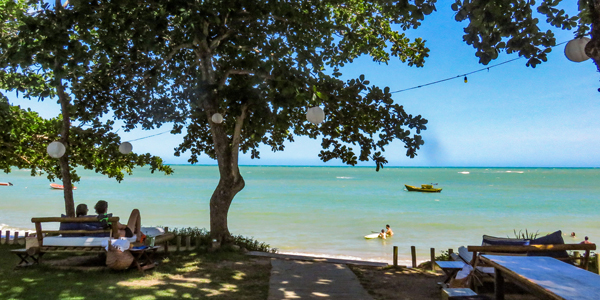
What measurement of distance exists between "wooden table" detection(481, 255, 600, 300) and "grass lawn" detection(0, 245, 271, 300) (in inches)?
118

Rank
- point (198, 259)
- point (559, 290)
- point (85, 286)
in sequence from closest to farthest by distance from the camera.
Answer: point (559, 290) → point (85, 286) → point (198, 259)

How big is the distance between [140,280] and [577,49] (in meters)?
6.62

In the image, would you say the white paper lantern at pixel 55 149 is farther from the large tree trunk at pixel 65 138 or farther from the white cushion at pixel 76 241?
the white cushion at pixel 76 241

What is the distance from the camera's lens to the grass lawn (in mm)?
5113

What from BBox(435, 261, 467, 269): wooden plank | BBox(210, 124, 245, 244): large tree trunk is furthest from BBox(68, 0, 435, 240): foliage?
BBox(435, 261, 467, 269): wooden plank

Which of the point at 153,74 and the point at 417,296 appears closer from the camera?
the point at 417,296

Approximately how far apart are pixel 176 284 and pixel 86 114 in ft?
19.5

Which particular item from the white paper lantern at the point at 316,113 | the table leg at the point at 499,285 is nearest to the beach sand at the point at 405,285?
the table leg at the point at 499,285

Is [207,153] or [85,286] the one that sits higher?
[207,153]

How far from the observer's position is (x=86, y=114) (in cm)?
972

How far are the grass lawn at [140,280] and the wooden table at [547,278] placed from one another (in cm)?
299

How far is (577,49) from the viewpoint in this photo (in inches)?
187

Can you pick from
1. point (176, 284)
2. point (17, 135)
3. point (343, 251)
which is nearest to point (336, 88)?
point (176, 284)

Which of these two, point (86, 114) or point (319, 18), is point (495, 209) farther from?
point (86, 114)
